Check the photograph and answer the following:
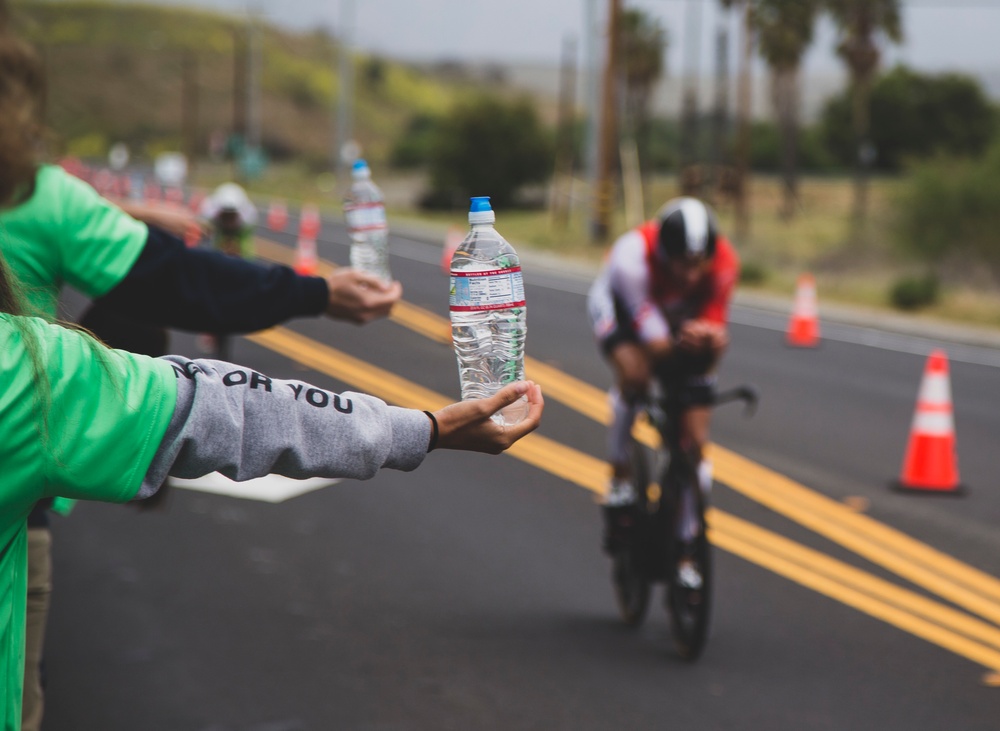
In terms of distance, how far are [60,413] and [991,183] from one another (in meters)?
36.5

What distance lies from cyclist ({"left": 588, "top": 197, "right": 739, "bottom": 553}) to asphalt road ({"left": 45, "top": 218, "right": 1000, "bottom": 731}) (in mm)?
897

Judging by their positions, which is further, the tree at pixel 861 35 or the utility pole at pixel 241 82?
the utility pole at pixel 241 82

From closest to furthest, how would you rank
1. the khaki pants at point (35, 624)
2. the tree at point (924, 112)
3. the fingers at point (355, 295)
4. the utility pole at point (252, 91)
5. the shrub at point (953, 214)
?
the khaki pants at point (35, 624) < the fingers at point (355, 295) < the shrub at point (953, 214) < the utility pole at point (252, 91) < the tree at point (924, 112)

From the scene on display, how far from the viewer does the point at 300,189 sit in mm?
70375

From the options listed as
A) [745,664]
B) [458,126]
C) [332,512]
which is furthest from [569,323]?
[458,126]

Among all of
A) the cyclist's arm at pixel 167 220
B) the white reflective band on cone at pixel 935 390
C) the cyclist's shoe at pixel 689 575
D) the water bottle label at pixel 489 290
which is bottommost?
the cyclist's shoe at pixel 689 575

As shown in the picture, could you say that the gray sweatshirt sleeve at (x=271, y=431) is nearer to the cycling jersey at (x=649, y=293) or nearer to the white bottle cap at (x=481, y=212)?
the white bottle cap at (x=481, y=212)

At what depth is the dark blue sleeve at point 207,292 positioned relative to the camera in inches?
170

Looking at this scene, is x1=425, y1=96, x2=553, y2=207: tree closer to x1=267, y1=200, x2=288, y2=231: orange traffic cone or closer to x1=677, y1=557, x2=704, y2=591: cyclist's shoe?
x1=267, y1=200, x2=288, y2=231: orange traffic cone

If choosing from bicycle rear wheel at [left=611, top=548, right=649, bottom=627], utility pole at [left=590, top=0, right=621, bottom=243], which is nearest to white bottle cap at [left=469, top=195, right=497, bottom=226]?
bicycle rear wheel at [left=611, top=548, right=649, bottom=627]

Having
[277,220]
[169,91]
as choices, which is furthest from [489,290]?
[169,91]

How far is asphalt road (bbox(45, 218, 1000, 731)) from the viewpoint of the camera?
596 centimetres

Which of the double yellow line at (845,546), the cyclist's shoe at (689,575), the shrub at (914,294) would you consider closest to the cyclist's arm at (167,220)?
the cyclist's shoe at (689,575)

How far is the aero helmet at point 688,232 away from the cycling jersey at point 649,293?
9.7 inches
